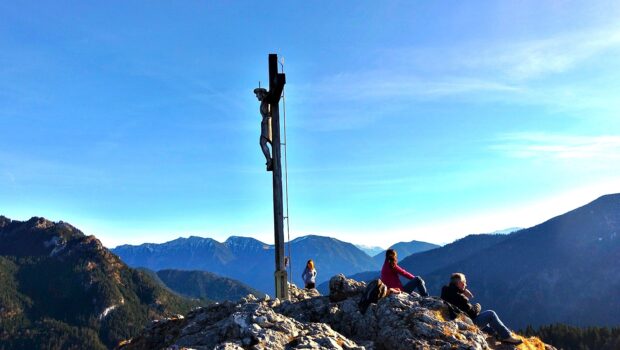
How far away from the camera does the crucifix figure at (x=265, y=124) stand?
17.2 metres

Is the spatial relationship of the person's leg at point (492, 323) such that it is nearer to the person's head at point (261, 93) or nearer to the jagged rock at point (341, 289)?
the jagged rock at point (341, 289)

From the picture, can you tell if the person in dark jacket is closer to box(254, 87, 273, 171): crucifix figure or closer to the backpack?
the backpack

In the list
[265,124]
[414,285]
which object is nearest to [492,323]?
[414,285]

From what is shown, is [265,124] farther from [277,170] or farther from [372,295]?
[372,295]

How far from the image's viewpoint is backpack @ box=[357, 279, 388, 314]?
14.0 meters

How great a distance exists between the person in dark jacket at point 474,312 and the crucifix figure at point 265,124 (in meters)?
7.42

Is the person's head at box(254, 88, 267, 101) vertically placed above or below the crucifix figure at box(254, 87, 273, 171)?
above

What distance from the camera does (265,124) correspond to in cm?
1733

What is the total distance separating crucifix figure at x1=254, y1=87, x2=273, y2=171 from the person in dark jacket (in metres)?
7.42

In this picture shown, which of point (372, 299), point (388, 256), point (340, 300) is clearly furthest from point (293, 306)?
point (388, 256)

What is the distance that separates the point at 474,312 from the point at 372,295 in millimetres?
3176

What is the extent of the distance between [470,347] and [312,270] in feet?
44.2

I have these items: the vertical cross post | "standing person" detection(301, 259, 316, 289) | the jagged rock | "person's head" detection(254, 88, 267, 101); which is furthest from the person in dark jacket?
"standing person" detection(301, 259, 316, 289)

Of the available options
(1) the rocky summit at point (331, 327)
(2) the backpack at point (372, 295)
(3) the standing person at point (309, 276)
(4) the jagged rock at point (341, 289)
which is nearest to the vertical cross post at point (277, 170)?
(1) the rocky summit at point (331, 327)
